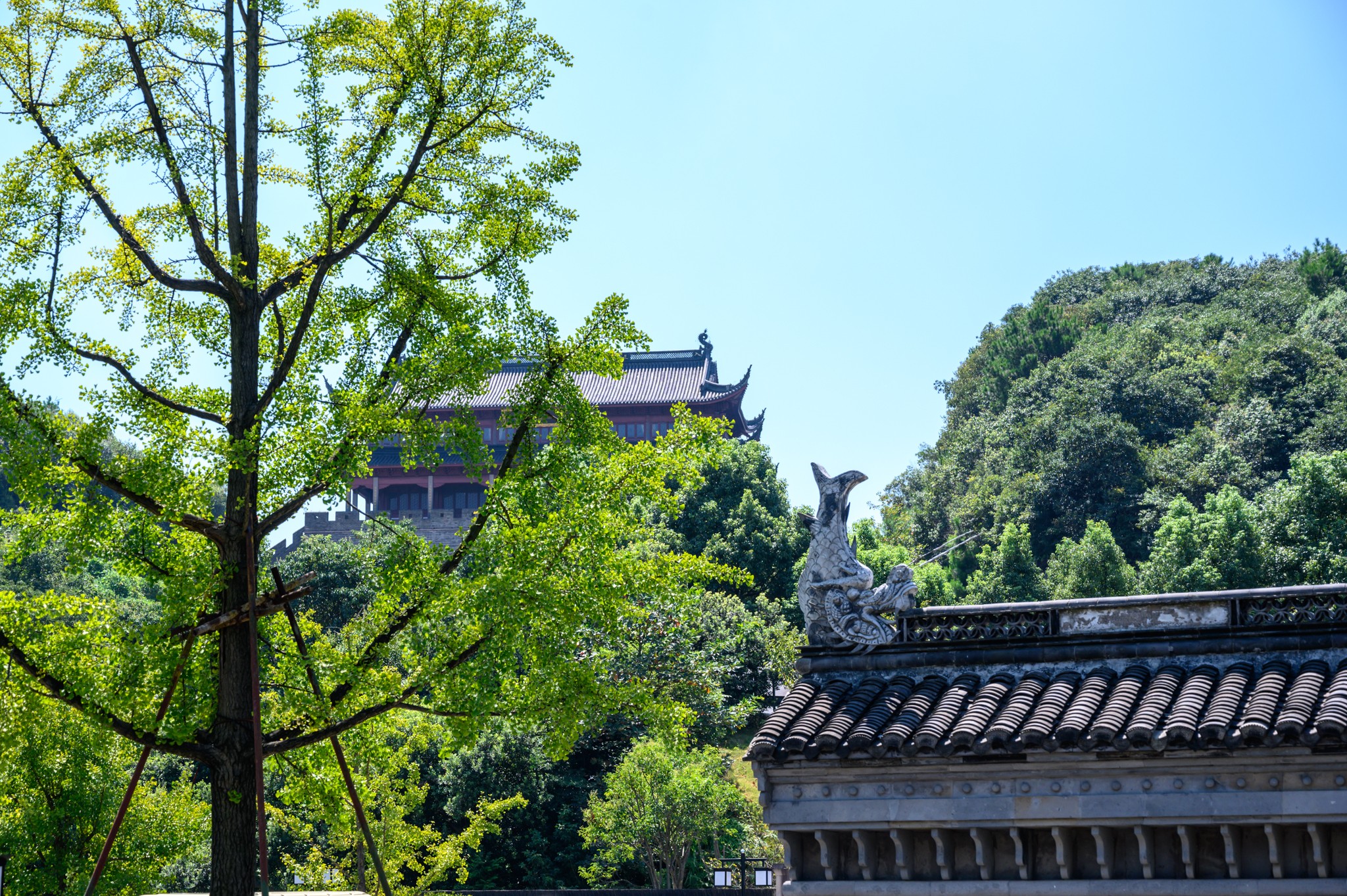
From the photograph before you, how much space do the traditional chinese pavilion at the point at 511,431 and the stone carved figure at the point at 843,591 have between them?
58399 millimetres

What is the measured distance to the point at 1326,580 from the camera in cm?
4147

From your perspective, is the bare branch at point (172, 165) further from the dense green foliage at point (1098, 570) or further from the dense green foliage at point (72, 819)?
the dense green foliage at point (1098, 570)

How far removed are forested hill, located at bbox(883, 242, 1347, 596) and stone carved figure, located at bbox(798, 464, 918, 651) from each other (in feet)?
115

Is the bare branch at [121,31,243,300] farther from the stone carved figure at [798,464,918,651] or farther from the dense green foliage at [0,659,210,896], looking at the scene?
the dense green foliage at [0,659,210,896]

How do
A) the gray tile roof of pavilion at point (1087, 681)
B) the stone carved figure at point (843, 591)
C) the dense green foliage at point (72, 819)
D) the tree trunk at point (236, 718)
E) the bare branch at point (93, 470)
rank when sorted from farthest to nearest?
the dense green foliage at point (72, 819) → the stone carved figure at point (843, 591) → the tree trunk at point (236, 718) → the bare branch at point (93, 470) → the gray tile roof of pavilion at point (1087, 681)

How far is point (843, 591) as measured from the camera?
1581cm

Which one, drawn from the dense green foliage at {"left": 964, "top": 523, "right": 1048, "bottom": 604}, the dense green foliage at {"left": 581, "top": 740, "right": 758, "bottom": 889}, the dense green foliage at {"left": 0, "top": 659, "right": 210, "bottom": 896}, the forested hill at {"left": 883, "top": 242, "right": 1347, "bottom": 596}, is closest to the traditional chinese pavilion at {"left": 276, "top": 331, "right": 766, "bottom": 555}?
the forested hill at {"left": 883, "top": 242, "right": 1347, "bottom": 596}

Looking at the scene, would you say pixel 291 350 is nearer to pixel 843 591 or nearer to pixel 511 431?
pixel 843 591

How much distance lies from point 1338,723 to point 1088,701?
2.37 m

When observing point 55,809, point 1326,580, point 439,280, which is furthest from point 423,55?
point 1326,580

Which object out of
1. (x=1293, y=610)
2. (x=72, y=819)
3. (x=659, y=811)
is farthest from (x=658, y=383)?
(x=1293, y=610)

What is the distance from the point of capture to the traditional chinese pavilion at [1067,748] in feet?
42.0

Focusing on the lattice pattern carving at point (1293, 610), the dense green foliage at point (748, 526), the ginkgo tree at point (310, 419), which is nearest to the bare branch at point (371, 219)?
the ginkgo tree at point (310, 419)

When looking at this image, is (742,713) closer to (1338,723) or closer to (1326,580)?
(1326,580)
